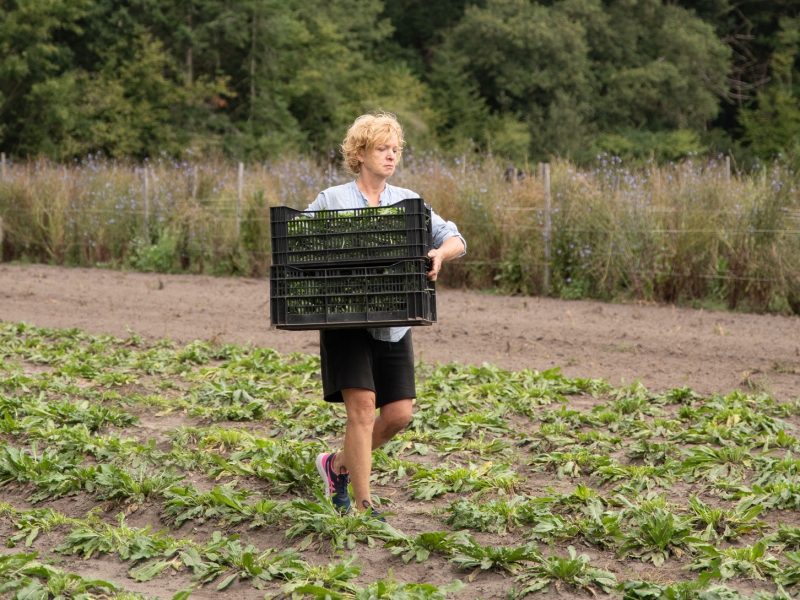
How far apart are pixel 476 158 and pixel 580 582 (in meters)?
12.9

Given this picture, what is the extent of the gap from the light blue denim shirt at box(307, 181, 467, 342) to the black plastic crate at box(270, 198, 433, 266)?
0.14 metres

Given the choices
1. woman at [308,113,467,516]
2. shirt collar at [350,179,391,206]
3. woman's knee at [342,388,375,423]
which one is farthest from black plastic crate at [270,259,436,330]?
shirt collar at [350,179,391,206]

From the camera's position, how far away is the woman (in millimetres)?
4195

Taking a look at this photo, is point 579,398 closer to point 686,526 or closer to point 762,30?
point 686,526

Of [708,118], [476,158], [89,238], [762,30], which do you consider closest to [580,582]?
[476,158]

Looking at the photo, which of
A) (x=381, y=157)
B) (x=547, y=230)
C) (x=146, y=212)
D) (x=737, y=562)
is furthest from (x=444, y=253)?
(x=146, y=212)

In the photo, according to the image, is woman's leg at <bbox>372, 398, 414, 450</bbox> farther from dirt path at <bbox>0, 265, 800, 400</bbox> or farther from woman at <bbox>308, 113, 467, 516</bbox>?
dirt path at <bbox>0, 265, 800, 400</bbox>

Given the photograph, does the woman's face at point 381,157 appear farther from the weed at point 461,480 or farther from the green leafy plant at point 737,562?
the green leafy plant at point 737,562

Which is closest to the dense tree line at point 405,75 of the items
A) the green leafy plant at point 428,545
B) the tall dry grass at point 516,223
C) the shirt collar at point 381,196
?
the tall dry grass at point 516,223

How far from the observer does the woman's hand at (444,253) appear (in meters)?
4.02

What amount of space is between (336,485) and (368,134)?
5.70ft

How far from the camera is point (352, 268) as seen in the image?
3.97 metres

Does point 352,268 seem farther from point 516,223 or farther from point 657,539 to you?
point 516,223

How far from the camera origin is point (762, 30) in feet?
145
